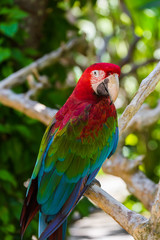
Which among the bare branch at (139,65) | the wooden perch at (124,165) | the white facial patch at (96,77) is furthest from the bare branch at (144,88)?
the bare branch at (139,65)

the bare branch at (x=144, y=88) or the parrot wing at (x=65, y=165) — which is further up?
the bare branch at (x=144, y=88)

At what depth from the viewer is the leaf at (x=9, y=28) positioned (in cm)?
175

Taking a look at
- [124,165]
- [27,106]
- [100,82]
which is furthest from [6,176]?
[100,82]

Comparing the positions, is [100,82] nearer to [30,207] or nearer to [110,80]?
[110,80]

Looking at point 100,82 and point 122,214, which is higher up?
point 100,82

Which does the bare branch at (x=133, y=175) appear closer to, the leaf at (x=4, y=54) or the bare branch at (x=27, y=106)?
the bare branch at (x=27, y=106)

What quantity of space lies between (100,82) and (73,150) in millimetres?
217

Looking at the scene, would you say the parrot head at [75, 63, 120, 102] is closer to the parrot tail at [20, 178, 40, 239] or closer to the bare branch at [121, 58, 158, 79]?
the parrot tail at [20, 178, 40, 239]

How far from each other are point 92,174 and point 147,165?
144cm

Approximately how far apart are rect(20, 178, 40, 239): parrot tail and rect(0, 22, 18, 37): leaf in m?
0.85

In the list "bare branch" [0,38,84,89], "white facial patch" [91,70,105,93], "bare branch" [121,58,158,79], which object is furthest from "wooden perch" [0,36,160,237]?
"bare branch" [121,58,158,79]

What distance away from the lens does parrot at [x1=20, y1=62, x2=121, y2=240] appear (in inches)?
42.9

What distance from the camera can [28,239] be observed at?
6.01 ft

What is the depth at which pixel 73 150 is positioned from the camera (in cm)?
114
